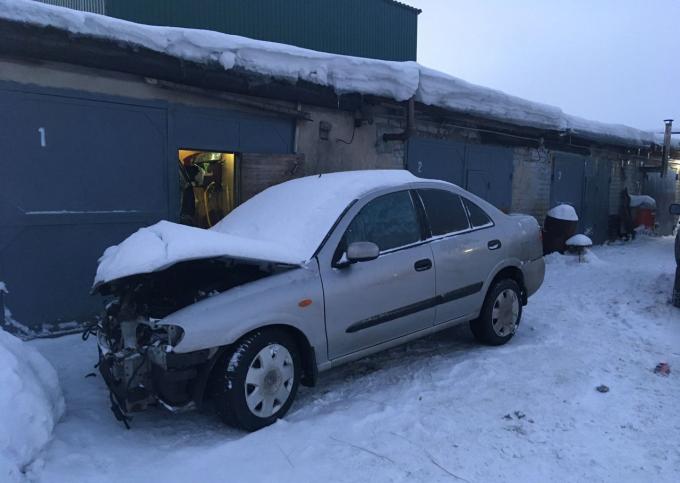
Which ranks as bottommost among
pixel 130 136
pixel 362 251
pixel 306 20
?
pixel 362 251

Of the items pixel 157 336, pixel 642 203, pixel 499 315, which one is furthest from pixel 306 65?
pixel 642 203

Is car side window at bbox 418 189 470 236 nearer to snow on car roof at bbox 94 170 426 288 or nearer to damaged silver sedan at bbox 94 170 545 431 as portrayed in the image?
damaged silver sedan at bbox 94 170 545 431

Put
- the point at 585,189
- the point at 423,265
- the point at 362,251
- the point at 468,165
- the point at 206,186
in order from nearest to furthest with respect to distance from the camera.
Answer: the point at 362,251 < the point at 423,265 < the point at 206,186 < the point at 468,165 < the point at 585,189

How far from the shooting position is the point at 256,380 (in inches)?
135

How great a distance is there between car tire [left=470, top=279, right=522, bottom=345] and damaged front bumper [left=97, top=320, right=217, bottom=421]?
2.79m

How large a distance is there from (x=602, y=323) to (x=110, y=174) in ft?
18.7

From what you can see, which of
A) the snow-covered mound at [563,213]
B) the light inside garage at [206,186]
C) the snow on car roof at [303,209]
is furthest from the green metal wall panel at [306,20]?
the snow on car roof at [303,209]

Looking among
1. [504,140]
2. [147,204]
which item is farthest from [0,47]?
[504,140]

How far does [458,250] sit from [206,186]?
14.5ft

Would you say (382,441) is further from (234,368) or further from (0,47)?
(0,47)

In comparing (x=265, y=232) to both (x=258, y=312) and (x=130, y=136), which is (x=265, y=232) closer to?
(x=258, y=312)

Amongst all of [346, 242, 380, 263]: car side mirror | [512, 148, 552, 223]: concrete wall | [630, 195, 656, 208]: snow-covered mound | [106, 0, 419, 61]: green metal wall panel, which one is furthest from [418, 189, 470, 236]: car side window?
[630, 195, 656, 208]: snow-covered mound

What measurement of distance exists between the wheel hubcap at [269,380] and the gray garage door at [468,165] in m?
6.15

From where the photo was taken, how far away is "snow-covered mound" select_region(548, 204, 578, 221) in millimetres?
11531
